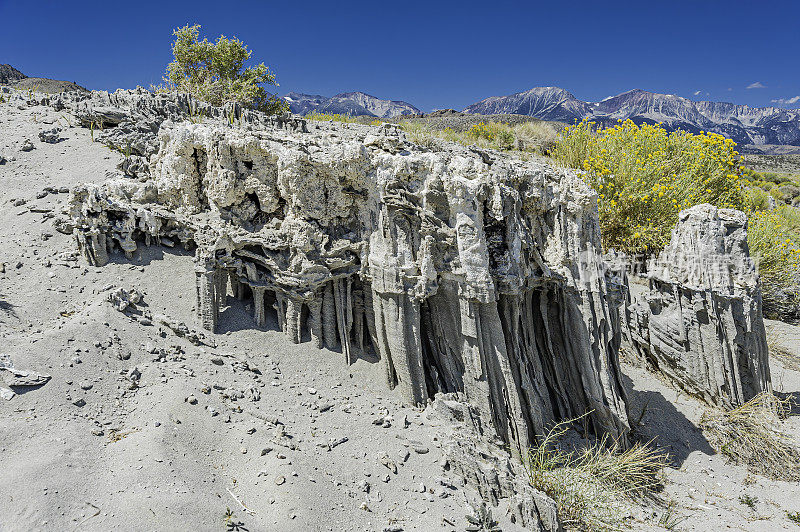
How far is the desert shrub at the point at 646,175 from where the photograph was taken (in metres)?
12.6

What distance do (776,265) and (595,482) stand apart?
10864mm

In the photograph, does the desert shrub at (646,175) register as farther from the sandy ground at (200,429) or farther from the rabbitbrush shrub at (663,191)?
the sandy ground at (200,429)

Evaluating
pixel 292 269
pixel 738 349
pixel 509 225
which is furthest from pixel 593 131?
pixel 292 269

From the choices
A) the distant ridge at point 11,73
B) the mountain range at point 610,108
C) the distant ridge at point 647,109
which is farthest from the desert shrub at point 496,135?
the distant ridge at point 647,109

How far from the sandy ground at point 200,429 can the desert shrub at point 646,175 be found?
5481 mm

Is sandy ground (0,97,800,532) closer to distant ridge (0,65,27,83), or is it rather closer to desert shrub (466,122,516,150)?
desert shrub (466,122,516,150)

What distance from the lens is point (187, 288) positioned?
751cm

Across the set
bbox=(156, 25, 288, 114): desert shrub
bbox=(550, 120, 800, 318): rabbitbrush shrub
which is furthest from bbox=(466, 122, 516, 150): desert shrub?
bbox=(156, 25, 288, 114): desert shrub

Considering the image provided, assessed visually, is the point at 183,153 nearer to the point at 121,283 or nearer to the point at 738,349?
the point at 121,283

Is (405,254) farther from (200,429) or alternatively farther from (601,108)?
(601,108)

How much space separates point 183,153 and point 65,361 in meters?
4.05

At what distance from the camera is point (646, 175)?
1274 cm

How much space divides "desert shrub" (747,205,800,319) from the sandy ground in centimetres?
609

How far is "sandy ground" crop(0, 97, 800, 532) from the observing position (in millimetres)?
4191
